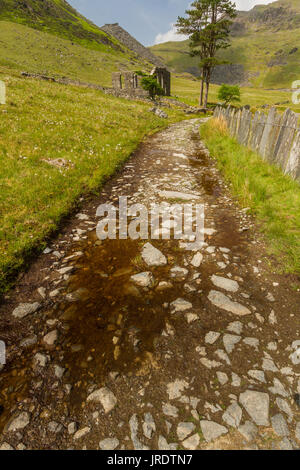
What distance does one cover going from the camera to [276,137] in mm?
8023

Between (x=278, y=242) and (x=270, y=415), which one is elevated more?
(x=278, y=242)

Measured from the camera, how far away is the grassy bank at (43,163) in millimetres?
4547

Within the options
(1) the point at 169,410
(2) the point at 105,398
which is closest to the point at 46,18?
(2) the point at 105,398

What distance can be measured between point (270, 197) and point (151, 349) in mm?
5286

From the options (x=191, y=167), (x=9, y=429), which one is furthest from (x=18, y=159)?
(x=9, y=429)

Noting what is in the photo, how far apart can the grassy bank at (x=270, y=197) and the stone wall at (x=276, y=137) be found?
10.8 inches

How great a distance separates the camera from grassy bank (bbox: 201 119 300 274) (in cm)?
434

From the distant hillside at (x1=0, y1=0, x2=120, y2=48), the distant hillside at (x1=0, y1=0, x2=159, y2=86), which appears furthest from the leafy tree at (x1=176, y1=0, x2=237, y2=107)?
the distant hillside at (x1=0, y1=0, x2=120, y2=48)

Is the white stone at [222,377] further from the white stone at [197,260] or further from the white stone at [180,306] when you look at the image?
the white stone at [197,260]

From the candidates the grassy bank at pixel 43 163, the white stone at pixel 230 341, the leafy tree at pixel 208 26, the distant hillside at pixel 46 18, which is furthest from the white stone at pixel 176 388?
the distant hillside at pixel 46 18

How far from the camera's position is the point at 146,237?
4867 millimetres

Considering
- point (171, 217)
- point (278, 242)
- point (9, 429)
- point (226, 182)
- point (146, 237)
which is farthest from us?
point (226, 182)
